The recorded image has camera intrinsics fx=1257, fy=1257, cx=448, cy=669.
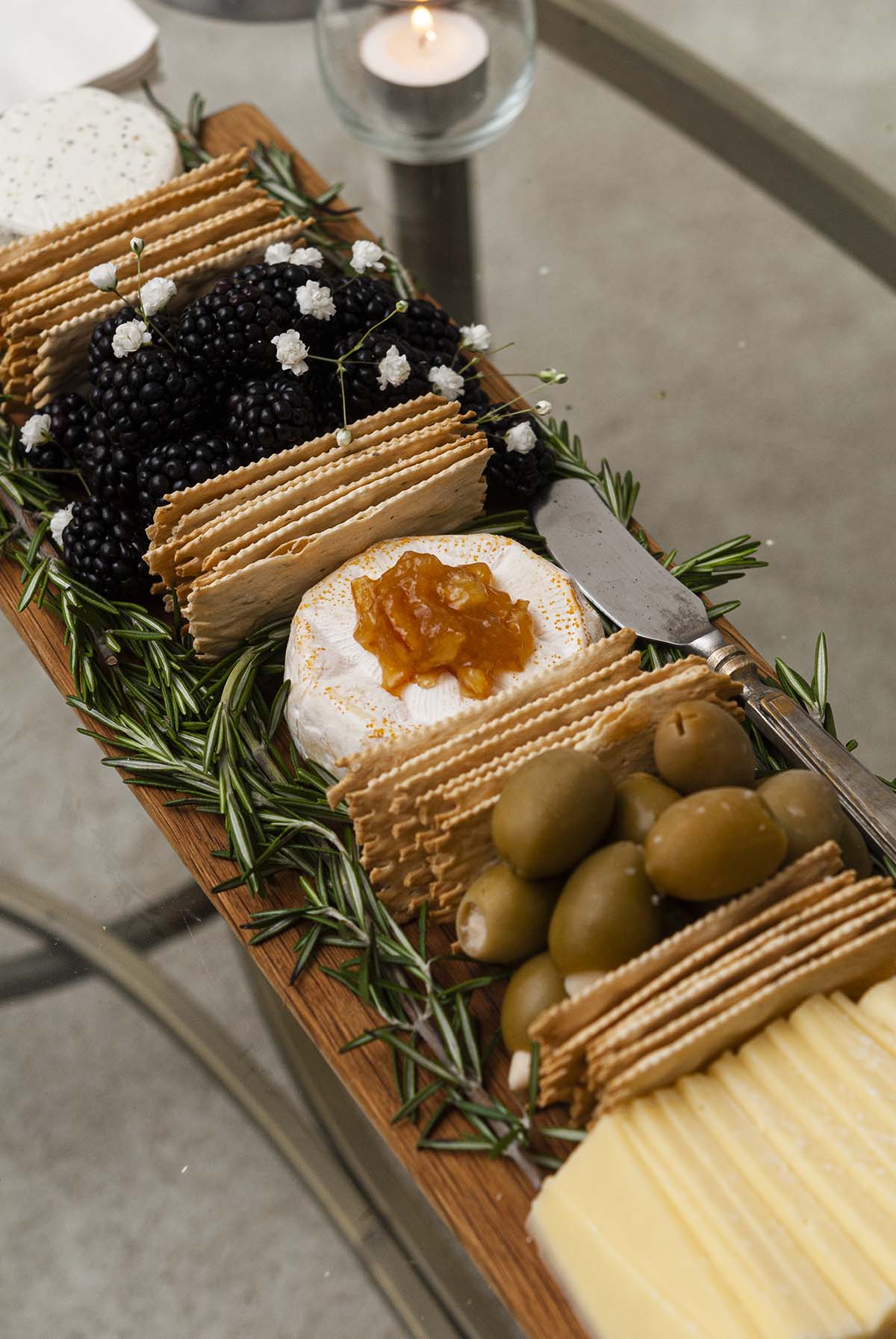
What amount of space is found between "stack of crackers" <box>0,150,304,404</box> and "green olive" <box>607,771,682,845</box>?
3.33 feet

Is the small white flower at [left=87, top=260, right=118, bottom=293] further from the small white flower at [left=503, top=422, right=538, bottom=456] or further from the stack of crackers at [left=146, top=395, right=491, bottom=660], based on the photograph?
the small white flower at [left=503, top=422, right=538, bottom=456]

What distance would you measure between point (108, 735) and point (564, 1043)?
0.75m

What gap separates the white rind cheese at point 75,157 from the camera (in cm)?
206

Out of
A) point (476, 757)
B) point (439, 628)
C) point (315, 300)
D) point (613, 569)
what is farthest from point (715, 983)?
point (315, 300)

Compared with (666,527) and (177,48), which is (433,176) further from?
(666,527)

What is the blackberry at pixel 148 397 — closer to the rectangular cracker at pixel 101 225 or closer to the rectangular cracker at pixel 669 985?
the rectangular cracker at pixel 101 225

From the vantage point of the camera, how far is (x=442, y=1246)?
135cm

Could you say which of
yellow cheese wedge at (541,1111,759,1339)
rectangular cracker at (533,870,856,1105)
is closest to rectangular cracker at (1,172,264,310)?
rectangular cracker at (533,870,856,1105)

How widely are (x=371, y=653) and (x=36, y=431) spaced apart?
0.65 meters

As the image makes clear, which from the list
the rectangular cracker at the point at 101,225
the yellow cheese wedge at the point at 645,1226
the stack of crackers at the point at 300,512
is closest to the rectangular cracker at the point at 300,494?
the stack of crackers at the point at 300,512

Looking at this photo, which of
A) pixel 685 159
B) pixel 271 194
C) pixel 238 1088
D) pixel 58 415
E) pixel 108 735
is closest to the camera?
pixel 238 1088

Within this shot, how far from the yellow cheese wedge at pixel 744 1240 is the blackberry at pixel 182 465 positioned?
3.18 feet

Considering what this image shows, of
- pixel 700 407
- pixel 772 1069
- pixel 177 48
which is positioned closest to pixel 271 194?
pixel 177 48

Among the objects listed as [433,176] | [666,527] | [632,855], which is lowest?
[666,527]
